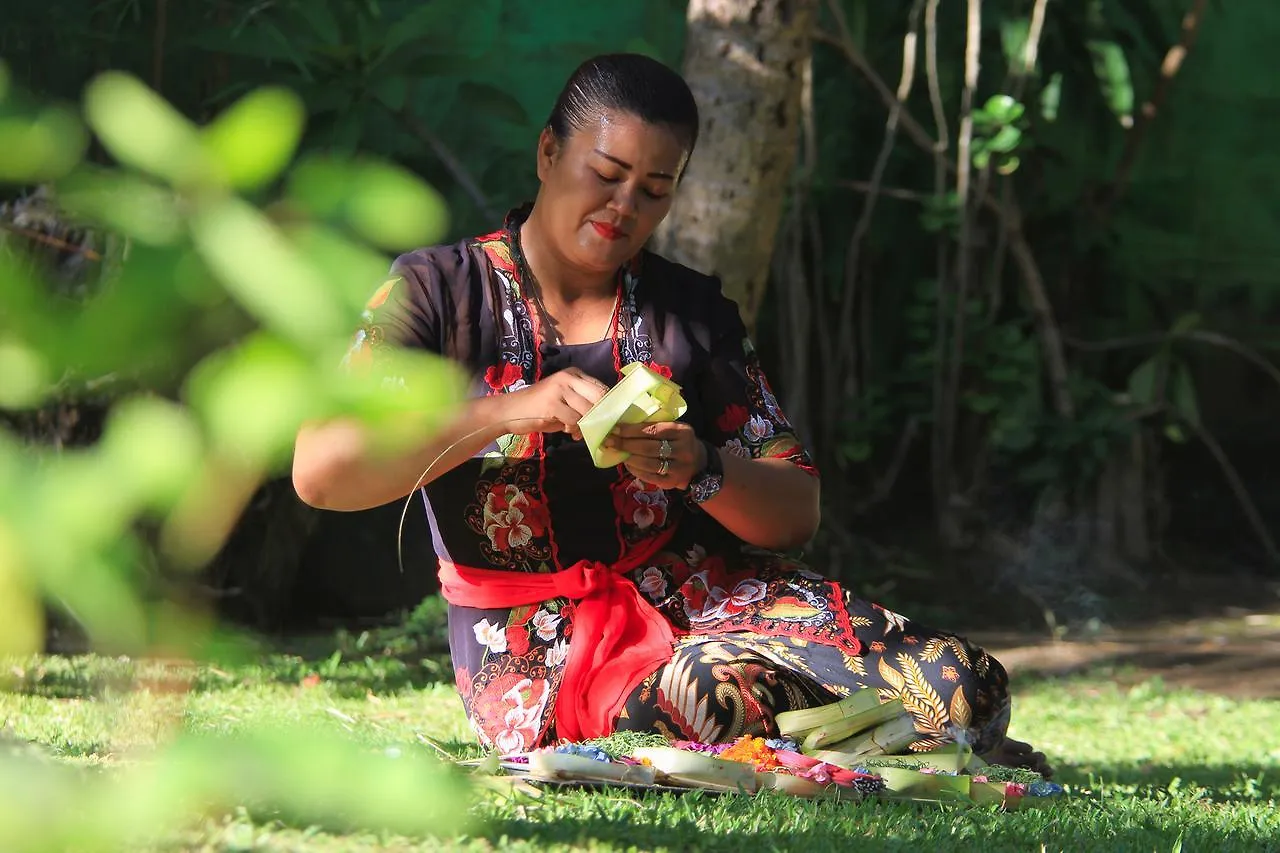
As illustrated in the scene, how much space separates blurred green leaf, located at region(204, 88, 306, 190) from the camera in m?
0.54

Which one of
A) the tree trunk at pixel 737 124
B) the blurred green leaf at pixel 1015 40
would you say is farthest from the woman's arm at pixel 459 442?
the blurred green leaf at pixel 1015 40

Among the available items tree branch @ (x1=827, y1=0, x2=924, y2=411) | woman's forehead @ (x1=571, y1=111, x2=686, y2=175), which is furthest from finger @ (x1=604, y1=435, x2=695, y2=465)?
tree branch @ (x1=827, y1=0, x2=924, y2=411)

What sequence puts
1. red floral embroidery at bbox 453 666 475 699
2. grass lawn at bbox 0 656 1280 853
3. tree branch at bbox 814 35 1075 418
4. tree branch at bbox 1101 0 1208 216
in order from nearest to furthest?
1. grass lawn at bbox 0 656 1280 853
2. red floral embroidery at bbox 453 666 475 699
3. tree branch at bbox 1101 0 1208 216
4. tree branch at bbox 814 35 1075 418

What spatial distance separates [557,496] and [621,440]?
1.55 ft

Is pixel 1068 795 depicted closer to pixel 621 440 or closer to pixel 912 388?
pixel 621 440

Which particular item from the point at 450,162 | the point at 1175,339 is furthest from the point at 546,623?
the point at 1175,339

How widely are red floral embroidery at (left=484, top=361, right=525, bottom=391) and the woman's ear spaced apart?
1.21 feet

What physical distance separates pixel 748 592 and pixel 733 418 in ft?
1.13

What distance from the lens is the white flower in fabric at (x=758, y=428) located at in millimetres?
3139

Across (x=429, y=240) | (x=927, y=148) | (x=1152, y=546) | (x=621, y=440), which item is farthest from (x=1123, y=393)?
(x=429, y=240)

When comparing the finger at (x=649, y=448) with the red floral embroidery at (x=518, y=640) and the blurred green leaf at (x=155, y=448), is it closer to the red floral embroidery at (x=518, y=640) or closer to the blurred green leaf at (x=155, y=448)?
the red floral embroidery at (x=518, y=640)

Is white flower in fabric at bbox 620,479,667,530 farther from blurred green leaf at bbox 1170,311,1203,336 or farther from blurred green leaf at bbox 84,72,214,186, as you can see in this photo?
blurred green leaf at bbox 1170,311,1203,336

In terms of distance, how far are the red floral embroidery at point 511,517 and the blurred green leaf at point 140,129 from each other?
2.42m

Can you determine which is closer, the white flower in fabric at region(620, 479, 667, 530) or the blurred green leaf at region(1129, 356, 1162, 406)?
the white flower in fabric at region(620, 479, 667, 530)
